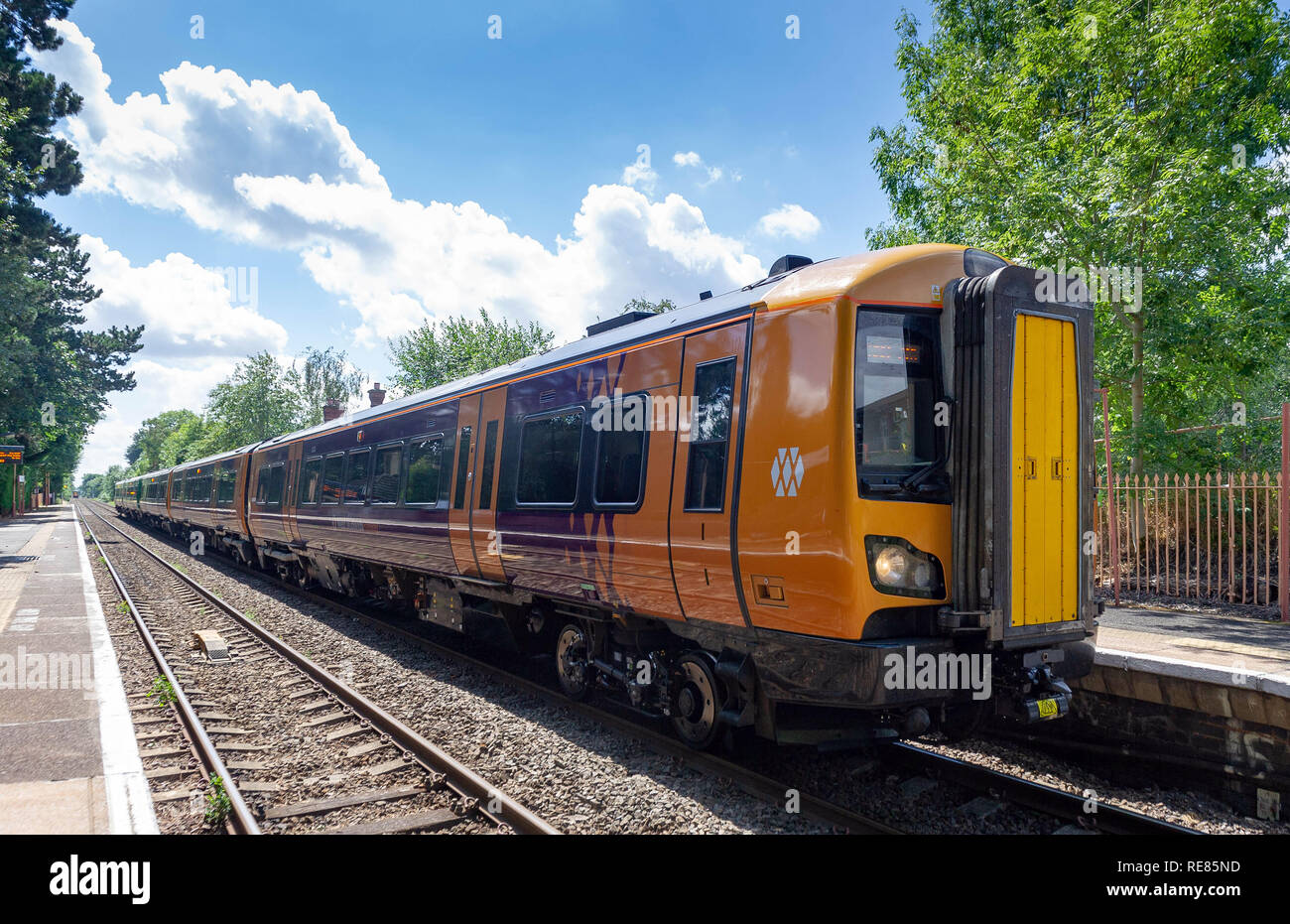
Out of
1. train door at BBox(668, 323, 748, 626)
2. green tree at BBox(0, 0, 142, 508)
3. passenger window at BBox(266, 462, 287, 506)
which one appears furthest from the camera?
green tree at BBox(0, 0, 142, 508)

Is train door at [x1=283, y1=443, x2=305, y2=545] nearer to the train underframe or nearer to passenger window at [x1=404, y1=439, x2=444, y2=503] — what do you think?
passenger window at [x1=404, y1=439, x2=444, y2=503]

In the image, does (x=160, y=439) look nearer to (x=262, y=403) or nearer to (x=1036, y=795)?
(x=262, y=403)

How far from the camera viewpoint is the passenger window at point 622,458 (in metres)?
6.09

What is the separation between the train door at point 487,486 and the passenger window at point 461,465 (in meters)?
0.22

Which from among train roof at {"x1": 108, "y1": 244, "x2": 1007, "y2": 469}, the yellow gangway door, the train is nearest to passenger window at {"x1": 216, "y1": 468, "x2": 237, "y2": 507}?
train roof at {"x1": 108, "y1": 244, "x2": 1007, "y2": 469}

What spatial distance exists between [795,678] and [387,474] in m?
8.03

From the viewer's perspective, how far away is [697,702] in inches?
229

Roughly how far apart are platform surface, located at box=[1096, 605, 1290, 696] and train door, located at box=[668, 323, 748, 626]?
11.0ft

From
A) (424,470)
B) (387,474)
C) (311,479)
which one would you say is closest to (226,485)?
(311,479)

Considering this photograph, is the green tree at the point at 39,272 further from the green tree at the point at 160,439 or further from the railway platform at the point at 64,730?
the green tree at the point at 160,439

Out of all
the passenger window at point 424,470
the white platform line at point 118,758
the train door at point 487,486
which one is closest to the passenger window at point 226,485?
the white platform line at point 118,758

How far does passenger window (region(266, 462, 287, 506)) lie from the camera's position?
54.7 feet
